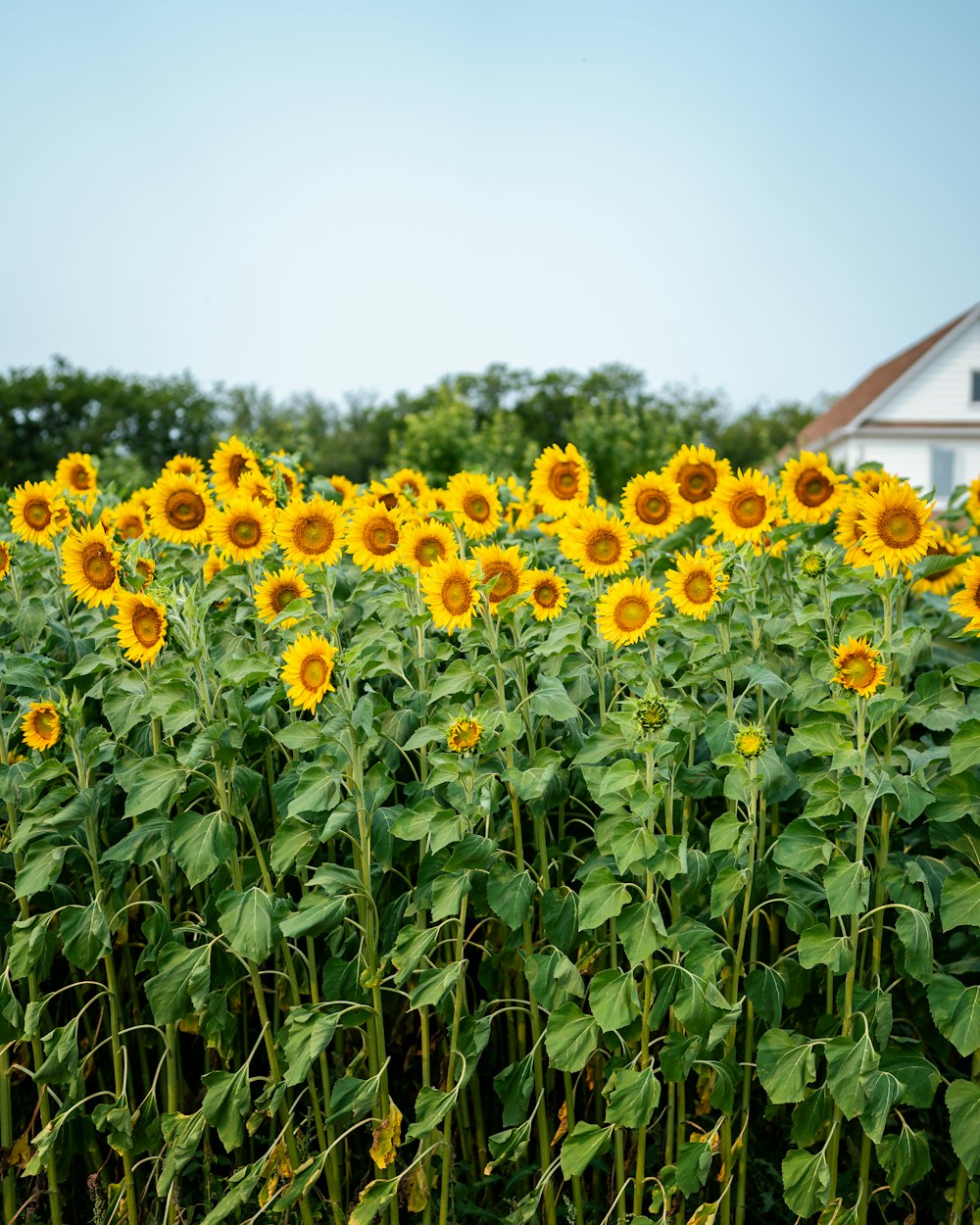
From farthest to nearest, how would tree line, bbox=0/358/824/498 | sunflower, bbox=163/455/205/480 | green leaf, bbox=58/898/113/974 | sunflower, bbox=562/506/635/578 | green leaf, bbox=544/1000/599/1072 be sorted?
tree line, bbox=0/358/824/498 → sunflower, bbox=163/455/205/480 → sunflower, bbox=562/506/635/578 → green leaf, bbox=58/898/113/974 → green leaf, bbox=544/1000/599/1072

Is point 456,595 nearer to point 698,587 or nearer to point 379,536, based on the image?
point 379,536

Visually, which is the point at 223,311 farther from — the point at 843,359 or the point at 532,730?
the point at 532,730

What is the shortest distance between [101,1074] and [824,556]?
90.4 inches

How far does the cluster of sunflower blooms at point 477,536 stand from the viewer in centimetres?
281

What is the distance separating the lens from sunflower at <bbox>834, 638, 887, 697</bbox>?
2.46 m

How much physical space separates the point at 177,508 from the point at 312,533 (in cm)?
61

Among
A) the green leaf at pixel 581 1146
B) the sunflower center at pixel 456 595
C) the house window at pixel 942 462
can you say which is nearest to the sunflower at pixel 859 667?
the sunflower center at pixel 456 595

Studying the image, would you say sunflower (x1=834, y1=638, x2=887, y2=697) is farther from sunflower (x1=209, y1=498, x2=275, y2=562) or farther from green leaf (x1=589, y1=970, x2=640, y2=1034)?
sunflower (x1=209, y1=498, x2=275, y2=562)

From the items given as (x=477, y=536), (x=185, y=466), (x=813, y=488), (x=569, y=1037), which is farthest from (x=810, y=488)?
(x=185, y=466)

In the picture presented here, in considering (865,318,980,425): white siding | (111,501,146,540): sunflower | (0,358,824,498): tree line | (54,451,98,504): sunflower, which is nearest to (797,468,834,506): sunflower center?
(111,501,146,540): sunflower

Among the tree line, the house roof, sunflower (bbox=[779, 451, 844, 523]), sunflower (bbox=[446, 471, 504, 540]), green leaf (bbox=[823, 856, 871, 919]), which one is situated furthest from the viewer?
the tree line

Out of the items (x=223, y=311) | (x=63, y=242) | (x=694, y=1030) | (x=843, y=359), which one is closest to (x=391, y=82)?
(x=694, y=1030)

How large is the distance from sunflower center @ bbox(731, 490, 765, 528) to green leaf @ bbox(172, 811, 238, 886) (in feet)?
5.45

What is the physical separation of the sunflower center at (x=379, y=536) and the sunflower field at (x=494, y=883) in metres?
0.01
